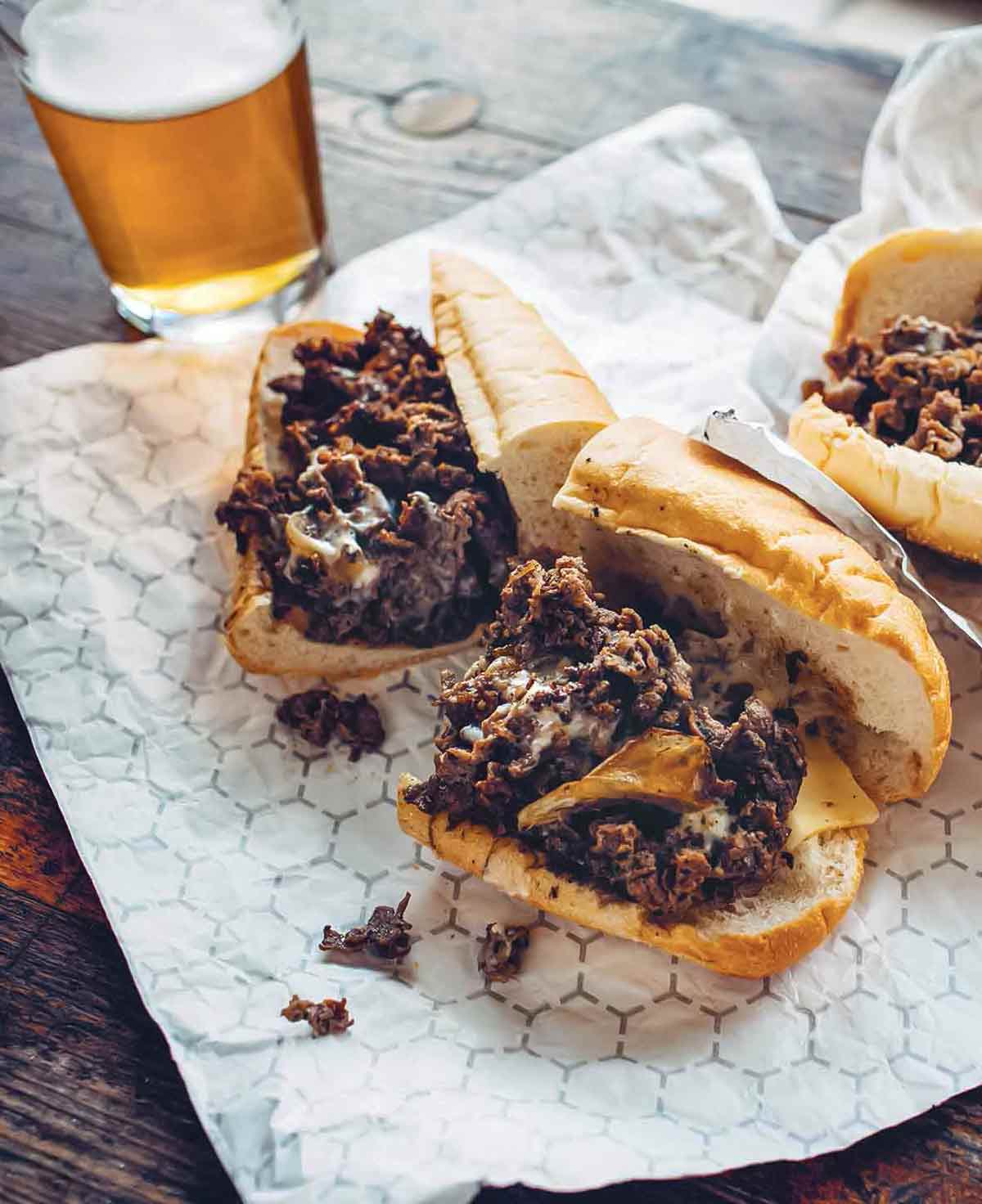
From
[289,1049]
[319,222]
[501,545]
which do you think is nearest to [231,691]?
[501,545]

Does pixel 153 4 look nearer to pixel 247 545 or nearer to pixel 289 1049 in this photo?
pixel 247 545

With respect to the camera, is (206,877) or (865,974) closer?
(865,974)

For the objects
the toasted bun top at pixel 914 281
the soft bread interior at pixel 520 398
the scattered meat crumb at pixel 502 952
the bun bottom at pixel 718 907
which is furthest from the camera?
the toasted bun top at pixel 914 281

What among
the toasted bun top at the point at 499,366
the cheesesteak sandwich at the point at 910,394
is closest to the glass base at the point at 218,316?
the toasted bun top at the point at 499,366

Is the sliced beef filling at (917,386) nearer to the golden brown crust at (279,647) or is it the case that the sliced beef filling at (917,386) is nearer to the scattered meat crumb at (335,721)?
the golden brown crust at (279,647)

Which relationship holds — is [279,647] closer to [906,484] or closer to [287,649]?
[287,649]

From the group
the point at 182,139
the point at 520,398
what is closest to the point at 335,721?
the point at 520,398

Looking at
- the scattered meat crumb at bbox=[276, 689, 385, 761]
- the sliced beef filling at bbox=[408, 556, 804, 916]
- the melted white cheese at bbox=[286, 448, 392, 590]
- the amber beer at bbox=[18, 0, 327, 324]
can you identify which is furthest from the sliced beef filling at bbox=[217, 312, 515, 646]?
the amber beer at bbox=[18, 0, 327, 324]
